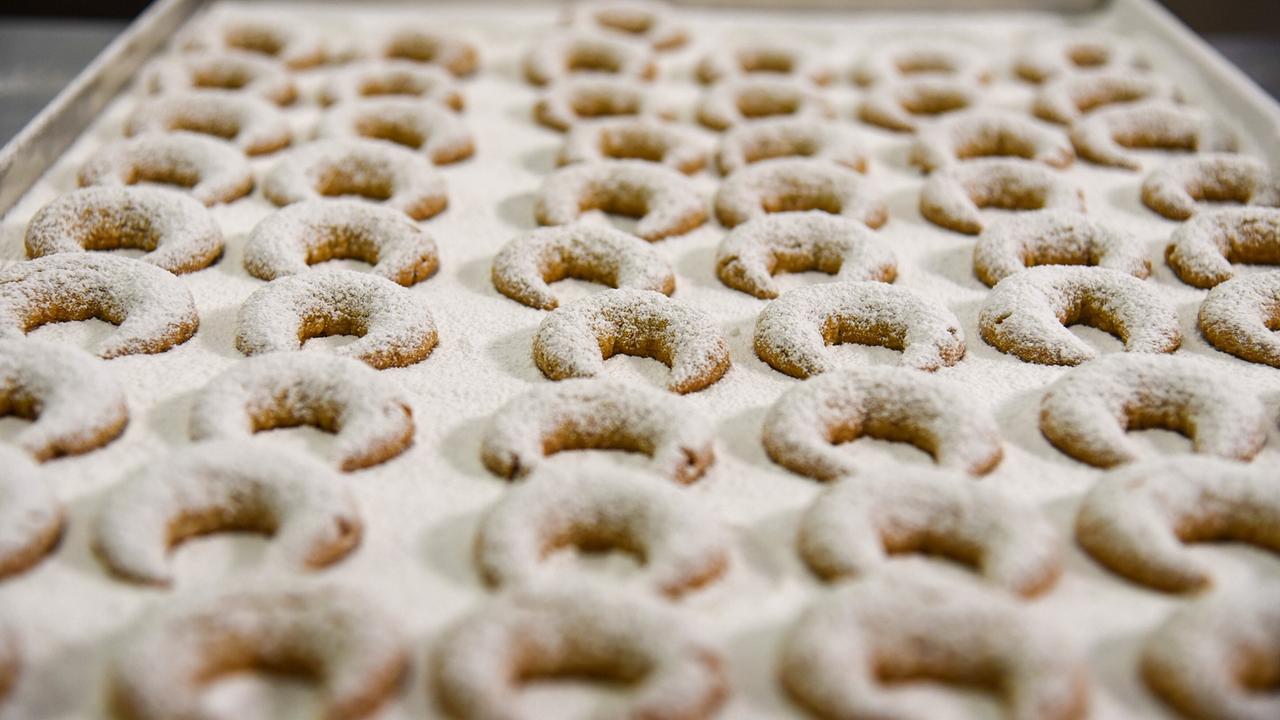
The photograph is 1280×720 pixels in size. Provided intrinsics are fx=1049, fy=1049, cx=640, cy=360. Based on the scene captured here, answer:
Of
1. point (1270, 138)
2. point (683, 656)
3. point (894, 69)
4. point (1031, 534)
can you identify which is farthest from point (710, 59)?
point (683, 656)

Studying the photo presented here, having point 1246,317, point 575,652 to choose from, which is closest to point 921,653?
point 575,652

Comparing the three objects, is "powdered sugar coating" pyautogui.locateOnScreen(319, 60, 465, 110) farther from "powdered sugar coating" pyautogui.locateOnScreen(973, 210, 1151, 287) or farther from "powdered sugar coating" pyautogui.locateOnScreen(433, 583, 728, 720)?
"powdered sugar coating" pyautogui.locateOnScreen(433, 583, 728, 720)

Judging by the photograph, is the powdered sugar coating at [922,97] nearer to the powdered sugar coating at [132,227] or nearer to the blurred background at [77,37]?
the blurred background at [77,37]

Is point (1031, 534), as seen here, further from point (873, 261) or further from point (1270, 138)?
point (1270, 138)

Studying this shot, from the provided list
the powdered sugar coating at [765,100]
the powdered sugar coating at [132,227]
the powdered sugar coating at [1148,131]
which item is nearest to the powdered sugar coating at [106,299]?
the powdered sugar coating at [132,227]

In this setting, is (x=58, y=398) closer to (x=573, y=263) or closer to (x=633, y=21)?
(x=573, y=263)
